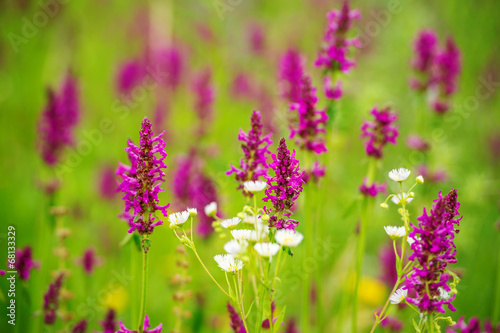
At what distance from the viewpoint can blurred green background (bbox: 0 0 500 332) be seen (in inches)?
145

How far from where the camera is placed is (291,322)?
2.48 meters

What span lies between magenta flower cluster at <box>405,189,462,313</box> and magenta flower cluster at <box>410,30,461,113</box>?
6.81 ft

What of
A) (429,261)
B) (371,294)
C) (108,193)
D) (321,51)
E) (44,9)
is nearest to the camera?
(429,261)

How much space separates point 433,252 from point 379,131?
952 mm

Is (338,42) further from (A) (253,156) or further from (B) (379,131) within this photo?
(A) (253,156)

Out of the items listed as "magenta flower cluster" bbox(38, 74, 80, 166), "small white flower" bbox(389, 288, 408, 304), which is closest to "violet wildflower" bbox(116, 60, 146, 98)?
"magenta flower cluster" bbox(38, 74, 80, 166)

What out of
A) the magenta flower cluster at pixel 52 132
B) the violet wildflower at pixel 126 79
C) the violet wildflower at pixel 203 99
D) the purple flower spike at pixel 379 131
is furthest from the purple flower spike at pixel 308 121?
the violet wildflower at pixel 126 79

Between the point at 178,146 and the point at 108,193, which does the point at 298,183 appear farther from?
the point at 178,146

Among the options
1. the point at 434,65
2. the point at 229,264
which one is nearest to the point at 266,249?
the point at 229,264

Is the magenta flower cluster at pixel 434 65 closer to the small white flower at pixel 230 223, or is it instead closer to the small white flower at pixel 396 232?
the small white flower at pixel 396 232

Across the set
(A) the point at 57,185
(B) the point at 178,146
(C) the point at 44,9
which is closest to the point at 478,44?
(B) the point at 178,146

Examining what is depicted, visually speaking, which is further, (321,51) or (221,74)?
(221,74)

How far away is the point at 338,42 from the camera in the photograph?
259 cm

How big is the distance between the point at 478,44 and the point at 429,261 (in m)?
5.46
